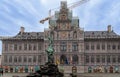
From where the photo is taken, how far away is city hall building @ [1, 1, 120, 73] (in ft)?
319

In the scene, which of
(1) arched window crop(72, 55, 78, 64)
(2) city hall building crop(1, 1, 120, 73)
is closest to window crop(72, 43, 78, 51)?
(2) city hall building crop(1, 1, 120, 73)

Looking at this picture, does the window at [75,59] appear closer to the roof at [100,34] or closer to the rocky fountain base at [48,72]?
the roof at [100,34]

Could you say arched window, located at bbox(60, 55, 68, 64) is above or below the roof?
below

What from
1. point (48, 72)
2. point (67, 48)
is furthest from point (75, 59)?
point (48, 72)

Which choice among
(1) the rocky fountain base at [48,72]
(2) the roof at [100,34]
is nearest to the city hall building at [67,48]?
(2) the roof at [100,34]

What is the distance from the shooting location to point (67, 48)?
320 ft

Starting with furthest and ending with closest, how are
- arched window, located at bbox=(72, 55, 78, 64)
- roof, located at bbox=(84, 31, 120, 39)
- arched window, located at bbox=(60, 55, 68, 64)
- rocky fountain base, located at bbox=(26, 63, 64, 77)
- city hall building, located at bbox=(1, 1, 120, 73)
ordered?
1. roof, located at bbox=(84, 31, 120, 39)
2. arched window, located at bbox=(60, 55, 68, 64)
3. city hall building, located at bbox=(1, 1, 120, 73)
4. arched window, located at bbox=(72, 55, 78, 64)
5. rocky fountain base, located at bbox=(26, 63, 64, 77)

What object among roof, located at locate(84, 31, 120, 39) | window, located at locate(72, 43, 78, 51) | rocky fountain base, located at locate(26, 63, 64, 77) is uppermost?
roof, located at locate(84, 31, 120, 39)

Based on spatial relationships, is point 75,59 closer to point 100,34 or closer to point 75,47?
point 75,47

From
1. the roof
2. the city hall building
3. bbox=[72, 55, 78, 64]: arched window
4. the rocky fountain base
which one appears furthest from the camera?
the roof

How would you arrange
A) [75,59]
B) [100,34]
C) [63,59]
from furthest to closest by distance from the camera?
[100,34] < [63,59] < [75,59]

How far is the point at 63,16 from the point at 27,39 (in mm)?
12904

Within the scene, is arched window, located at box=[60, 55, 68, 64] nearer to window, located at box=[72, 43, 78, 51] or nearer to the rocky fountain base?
window, located at box=[72, 43, 78, 51]

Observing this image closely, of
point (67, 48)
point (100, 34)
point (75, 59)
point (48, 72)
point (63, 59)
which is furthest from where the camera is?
point (100, 34)
